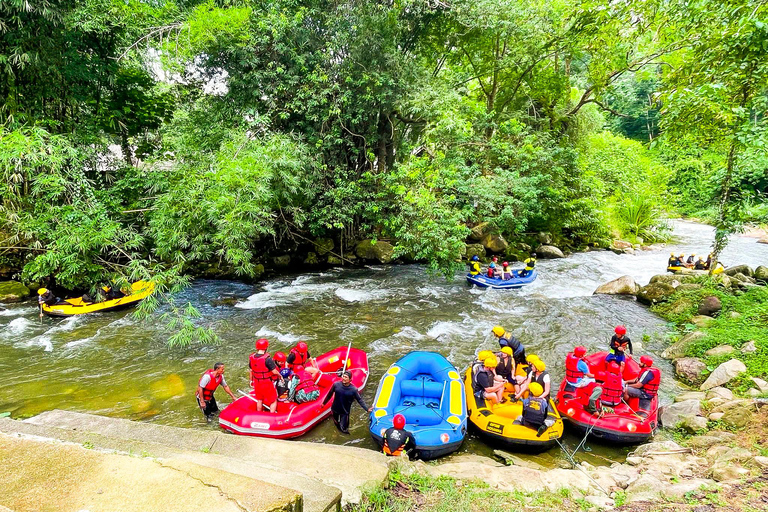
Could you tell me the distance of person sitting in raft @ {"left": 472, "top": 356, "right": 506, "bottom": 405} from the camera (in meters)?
6.15

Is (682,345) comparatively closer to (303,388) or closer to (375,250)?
(303,388)

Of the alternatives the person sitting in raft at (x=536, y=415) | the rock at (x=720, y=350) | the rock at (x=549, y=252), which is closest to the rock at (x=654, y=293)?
the rock at (x=720, y=350)

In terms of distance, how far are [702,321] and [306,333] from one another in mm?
9726

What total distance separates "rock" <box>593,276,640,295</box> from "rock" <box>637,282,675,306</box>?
1.17ft

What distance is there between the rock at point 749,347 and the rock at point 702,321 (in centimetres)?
148

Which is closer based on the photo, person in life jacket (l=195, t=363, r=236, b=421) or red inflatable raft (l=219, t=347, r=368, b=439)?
red inflatable raft (l=219, t=347, r=368, b=439)

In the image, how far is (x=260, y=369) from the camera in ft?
19.7

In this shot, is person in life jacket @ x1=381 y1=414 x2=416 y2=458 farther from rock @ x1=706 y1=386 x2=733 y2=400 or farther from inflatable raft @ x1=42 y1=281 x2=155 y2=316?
inflatable raft @ x1=42 y1=281 x2=155 y2=316

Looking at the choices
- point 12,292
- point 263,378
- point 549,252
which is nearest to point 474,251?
point 549,252

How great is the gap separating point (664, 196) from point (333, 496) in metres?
25.3

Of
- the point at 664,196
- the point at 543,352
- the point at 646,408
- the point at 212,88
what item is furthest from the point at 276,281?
the point at 664,196

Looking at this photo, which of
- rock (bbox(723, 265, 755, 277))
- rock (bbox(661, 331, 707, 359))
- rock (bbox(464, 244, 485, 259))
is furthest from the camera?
rock (bbox(464, 244, 485, 259))

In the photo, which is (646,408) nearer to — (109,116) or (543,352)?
(543,352)

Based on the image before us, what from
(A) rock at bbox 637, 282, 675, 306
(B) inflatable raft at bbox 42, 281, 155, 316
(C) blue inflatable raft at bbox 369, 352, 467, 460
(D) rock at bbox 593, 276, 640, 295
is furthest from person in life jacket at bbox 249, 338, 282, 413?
(A) rock at bbox 637, 282, 675, 306
